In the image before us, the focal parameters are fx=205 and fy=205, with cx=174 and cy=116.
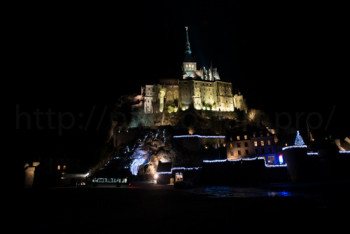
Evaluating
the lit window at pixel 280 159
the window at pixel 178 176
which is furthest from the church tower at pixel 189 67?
the window at pixel 178 176

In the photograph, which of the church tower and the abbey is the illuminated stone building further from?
the church tower

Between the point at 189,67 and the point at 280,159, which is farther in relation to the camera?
the point at 189,67

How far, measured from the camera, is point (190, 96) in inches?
3027

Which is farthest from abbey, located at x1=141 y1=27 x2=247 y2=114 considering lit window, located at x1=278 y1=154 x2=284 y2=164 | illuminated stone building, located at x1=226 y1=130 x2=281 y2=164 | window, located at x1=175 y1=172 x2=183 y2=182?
lit window, located at x1=278 y1=154 x2=284 y2=164

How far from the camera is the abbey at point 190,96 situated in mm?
75312

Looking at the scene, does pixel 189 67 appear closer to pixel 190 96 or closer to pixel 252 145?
pixel 190 96

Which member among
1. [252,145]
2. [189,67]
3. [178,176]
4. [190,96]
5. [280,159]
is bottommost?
[178,176]

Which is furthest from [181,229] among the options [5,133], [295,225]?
[5,133]

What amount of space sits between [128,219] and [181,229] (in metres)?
2.65

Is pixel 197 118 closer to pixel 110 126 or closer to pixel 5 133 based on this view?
pixel 110 126

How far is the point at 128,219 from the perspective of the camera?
314 inches

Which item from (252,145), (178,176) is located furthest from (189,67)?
(178,176)

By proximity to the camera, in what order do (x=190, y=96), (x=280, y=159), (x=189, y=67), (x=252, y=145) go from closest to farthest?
(x=280, y=159)
(x=252, y=145)
(x=190, y=96)
(x=189, y=67)

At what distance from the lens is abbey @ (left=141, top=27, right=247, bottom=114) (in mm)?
75312
